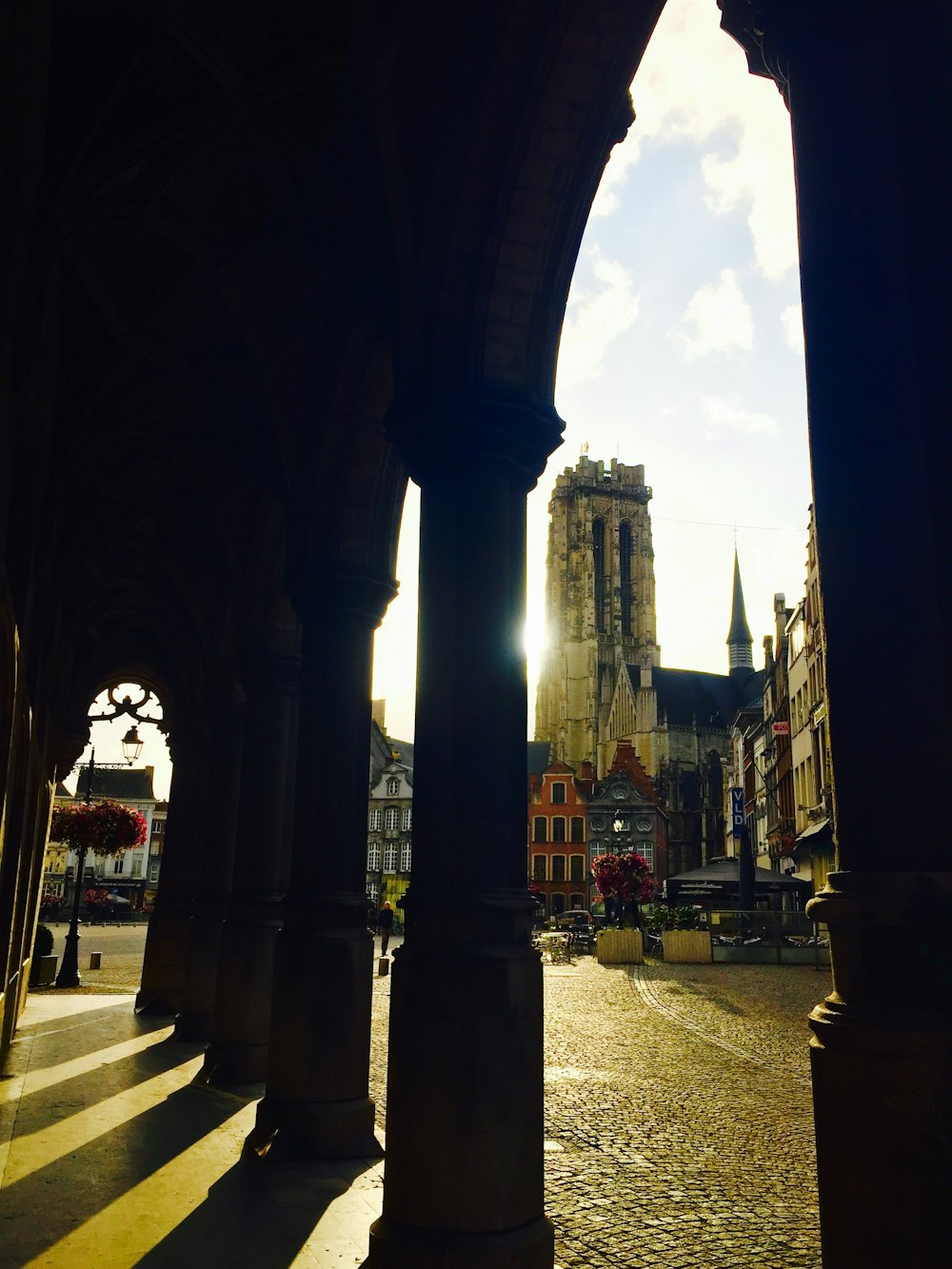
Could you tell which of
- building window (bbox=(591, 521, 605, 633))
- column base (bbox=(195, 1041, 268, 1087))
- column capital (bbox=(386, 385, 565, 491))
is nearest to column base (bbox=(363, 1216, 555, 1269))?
column capital (bbox=(386, 385, 565, 491))

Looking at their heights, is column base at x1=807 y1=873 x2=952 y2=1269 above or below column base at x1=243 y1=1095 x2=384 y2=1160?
above

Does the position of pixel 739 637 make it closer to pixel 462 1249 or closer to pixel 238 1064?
pixel 238 1064

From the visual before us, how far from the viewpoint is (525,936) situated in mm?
5422

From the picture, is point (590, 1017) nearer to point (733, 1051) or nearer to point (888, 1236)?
point (733, 1051)

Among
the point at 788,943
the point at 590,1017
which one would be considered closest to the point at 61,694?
the point at 590,1017

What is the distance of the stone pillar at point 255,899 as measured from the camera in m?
10.2

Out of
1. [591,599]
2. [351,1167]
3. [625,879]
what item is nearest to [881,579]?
[351,1167]

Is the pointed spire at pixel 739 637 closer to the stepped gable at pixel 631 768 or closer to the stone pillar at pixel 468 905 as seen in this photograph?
the stepped gable at pixel 631 768

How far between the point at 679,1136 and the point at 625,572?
274 feet

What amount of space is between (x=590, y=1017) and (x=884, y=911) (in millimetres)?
13208

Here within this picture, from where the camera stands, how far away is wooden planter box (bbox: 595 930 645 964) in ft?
90.2

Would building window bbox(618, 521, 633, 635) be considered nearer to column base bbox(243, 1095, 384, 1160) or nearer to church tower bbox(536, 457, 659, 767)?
church tower bbox(536, 457, 659, 767)

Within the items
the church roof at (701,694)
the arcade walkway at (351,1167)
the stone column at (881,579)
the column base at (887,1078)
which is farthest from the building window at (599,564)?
the column base at (887,1078)

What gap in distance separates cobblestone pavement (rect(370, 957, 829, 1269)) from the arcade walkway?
20 mm
